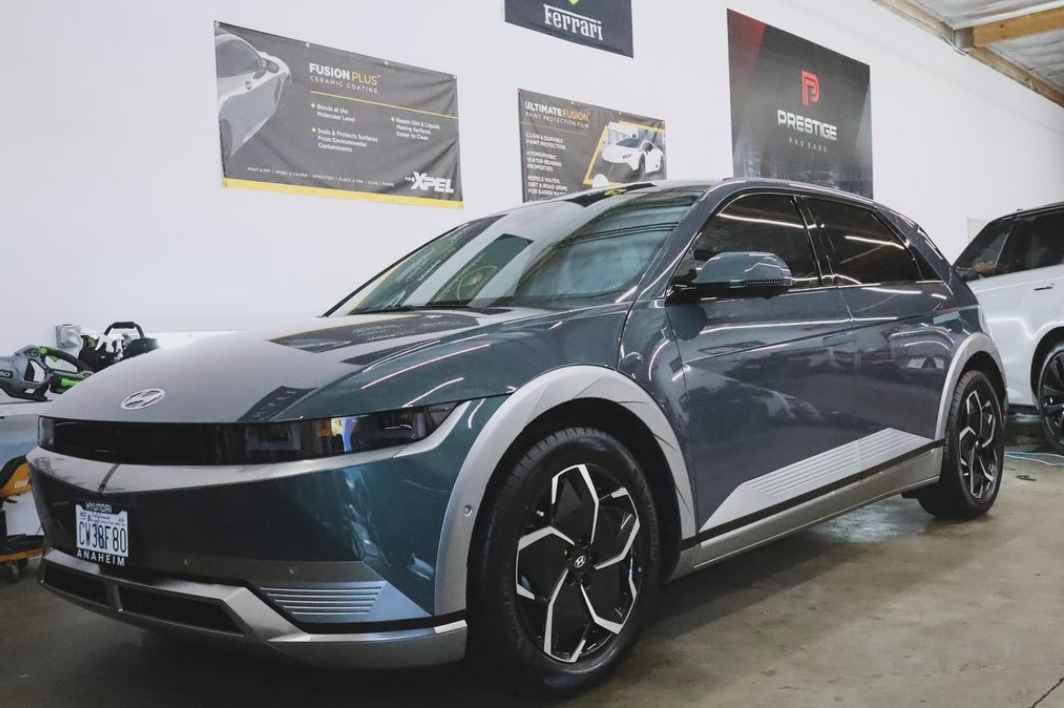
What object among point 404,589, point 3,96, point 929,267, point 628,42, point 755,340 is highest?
point 628,42

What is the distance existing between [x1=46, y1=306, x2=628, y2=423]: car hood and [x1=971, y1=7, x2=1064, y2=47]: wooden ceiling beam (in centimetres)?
1218

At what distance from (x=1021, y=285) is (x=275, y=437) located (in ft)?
16.0

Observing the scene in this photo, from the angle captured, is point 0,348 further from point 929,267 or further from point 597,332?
point 929,267

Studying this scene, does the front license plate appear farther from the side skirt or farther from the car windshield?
the side skirt

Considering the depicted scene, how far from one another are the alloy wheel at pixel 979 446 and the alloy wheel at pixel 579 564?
6.23ft

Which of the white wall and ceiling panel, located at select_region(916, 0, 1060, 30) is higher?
ceiling panel, located at select_region(916, 0, 1060, 30)

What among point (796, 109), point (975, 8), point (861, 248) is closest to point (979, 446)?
point (861, 248)

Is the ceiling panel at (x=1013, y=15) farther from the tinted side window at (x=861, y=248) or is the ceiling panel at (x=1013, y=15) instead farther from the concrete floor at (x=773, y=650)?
the concrete floor at (x=773, y=650)

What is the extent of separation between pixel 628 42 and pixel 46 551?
6.35 meters

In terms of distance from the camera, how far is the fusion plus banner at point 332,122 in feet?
15.4

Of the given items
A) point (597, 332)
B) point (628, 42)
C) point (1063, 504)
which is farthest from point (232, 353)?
point (628, 42)

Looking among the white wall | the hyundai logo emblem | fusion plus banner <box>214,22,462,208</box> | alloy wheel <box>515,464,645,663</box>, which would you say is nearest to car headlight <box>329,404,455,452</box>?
alloy wheel <box>515,464,645,663</box>

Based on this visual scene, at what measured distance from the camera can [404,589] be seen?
5.36ft

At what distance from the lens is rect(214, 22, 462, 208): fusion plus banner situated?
4.71 m
